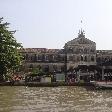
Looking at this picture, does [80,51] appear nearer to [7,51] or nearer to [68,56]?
[68,56]

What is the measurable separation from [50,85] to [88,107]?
28.0 metres

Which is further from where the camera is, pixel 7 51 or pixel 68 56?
pixel 68 56

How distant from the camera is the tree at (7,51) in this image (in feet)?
174

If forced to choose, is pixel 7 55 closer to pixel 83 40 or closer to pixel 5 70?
pixel 5 70

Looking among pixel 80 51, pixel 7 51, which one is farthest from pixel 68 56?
pixel 7 51

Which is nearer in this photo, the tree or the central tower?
the tree

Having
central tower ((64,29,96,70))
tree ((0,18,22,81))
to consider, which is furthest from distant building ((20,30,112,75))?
tree ((0,18,22,81))

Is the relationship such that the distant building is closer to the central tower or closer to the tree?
the central tower

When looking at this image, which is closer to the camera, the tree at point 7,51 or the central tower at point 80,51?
the tree at point 7,51

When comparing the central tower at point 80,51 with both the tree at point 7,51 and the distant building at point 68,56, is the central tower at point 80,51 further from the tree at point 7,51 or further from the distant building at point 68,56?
the tree at point 7,51

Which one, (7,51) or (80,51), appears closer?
(7,51)

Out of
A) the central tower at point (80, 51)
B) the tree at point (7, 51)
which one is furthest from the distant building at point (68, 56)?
the tree at point (7, 51)

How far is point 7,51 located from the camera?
177 feet

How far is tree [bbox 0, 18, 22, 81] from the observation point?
53.1 meters
